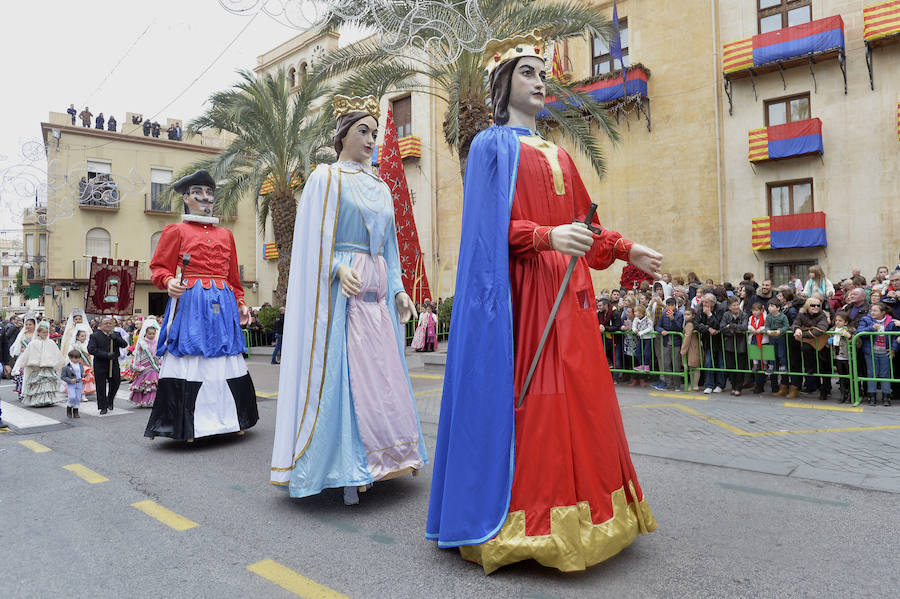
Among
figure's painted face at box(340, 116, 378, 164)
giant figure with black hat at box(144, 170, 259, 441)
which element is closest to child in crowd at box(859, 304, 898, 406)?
figure's painted face at box(340, 116, 378, 164)

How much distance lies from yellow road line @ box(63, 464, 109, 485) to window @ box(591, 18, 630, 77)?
18693 millimetres

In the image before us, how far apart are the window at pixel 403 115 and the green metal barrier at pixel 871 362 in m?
21.0

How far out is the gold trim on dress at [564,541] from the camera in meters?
2.68

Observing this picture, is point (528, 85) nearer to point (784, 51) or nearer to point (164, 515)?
point (164, 515)

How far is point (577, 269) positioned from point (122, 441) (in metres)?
5.50

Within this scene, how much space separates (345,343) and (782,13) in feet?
59.3

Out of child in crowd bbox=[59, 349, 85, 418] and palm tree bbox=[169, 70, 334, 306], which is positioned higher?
palm tree bbox=[169, 70, 334, 306]

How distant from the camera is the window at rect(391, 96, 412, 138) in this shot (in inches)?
1035

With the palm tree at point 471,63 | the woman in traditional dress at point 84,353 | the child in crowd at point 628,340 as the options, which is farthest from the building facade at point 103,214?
the child in crowd at point 628,340

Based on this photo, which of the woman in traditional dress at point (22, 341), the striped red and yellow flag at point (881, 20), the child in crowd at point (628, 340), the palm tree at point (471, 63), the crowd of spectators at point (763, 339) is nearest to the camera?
the crowd of spectators at point (763, 339)

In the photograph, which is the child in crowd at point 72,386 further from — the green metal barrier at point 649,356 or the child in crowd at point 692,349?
the child in crowd at point 692,349

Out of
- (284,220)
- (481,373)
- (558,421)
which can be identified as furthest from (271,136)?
(558,421)

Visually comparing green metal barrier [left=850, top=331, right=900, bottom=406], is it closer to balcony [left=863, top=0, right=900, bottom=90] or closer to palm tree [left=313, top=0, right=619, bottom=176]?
palm tree [left=313, top=0, right=619, bottom=176]

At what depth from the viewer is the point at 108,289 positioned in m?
16.6
